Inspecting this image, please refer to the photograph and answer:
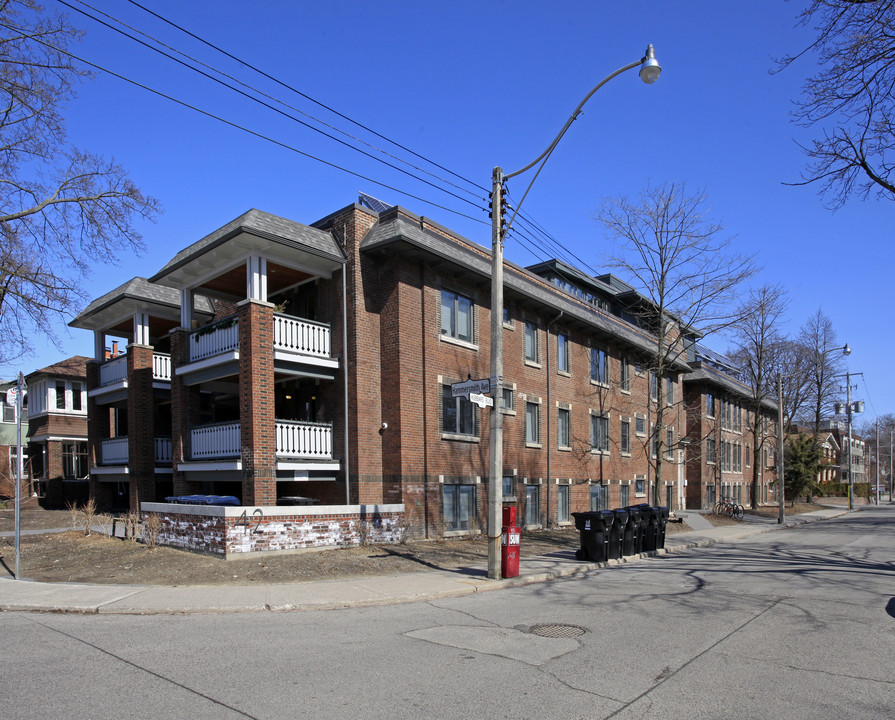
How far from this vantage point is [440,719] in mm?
4965

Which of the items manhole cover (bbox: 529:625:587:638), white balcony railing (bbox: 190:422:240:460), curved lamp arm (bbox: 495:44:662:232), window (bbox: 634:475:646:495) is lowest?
window (bbox: 634:475:646:495)

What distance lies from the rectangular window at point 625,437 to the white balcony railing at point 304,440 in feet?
55.2

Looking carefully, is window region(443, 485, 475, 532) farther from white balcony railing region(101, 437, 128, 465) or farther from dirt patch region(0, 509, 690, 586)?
white balcony railing region(101, 437, 128, 465)

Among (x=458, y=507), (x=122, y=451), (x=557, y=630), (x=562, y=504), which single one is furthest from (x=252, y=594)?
(x=562, y=504)

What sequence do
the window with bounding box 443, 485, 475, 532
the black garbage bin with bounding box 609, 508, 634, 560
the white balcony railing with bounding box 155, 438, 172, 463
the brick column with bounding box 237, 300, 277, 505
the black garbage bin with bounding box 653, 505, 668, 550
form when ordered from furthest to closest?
1. the white balcony railing with bounding box 155, 438, 172, 463
2. the window with bounding box 443, 485, 475, 532
3. the black garbage bin with bounding box 653, 505, 668, 550
4. the black garbage bin with bounding box 609, 508, 634, 560
5. the brick column with bounding box 237, 300, 277, 505

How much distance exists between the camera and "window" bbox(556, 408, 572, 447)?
81.5ft

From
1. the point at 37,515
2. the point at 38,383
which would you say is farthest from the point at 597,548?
the point at 38,383

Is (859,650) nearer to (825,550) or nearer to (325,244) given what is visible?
(825,550)

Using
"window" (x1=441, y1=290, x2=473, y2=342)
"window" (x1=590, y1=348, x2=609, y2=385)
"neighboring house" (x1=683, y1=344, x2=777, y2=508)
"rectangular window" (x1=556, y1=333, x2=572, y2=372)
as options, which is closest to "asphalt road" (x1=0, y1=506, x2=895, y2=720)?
"window" (x1=441, y1=290, x2=473, y2=342)

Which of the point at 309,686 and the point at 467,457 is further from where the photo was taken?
the point at 467,457

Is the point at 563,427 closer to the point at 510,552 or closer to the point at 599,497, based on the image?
the point at 599,497

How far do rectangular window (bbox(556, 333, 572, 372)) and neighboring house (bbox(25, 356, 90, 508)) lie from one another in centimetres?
2149

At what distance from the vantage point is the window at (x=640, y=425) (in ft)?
103

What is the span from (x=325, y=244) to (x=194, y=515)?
747 cm
